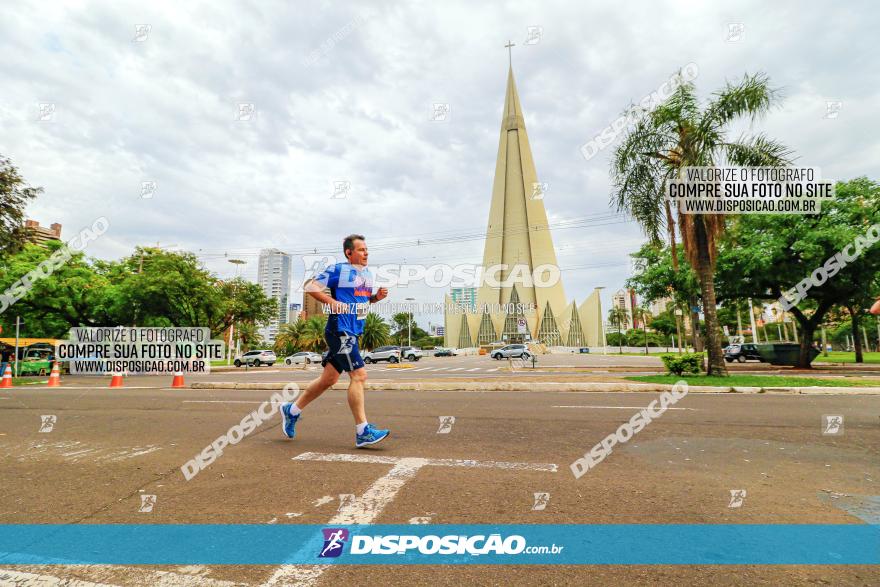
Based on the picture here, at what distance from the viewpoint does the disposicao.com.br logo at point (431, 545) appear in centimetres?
217

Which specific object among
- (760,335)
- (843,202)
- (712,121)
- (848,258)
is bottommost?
(760,335)

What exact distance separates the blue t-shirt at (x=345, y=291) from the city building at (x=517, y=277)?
299 ft

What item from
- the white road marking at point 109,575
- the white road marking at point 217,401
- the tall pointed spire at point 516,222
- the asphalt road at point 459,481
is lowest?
the white road marking at point 217,401

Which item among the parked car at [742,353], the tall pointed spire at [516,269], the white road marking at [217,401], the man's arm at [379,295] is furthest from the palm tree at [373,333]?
the man's arm at [379,295]

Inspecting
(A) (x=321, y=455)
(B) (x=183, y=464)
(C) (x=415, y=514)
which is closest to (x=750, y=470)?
(C) (x=415, y=514)

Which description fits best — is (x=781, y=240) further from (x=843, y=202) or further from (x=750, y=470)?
(x=750, y=470)

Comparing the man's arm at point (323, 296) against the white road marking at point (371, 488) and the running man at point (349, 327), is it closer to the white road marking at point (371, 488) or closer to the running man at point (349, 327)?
the running man at point (349, 327)

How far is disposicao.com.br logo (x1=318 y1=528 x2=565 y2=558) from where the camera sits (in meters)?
2.17

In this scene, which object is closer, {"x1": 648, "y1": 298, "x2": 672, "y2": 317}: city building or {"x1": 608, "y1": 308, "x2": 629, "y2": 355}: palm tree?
{"x1": 648, "y1": 298, "x2": 672, "y2": 317}: city building

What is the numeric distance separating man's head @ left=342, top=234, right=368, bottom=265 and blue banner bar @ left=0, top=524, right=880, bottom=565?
2701 mm

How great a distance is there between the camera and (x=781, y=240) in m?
17.6

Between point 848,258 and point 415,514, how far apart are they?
2131 cm

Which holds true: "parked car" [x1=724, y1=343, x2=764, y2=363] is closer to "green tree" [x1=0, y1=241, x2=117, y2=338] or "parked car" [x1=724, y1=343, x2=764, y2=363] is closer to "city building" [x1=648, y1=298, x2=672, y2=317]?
"city building" [x1=648, y1=298, x2=672, y2=317]

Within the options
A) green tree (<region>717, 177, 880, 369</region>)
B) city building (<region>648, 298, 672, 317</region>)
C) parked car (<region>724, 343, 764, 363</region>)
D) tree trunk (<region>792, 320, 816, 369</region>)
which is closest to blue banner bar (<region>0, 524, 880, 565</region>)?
green tree (<region>717, 177, 880, 369</region>)
